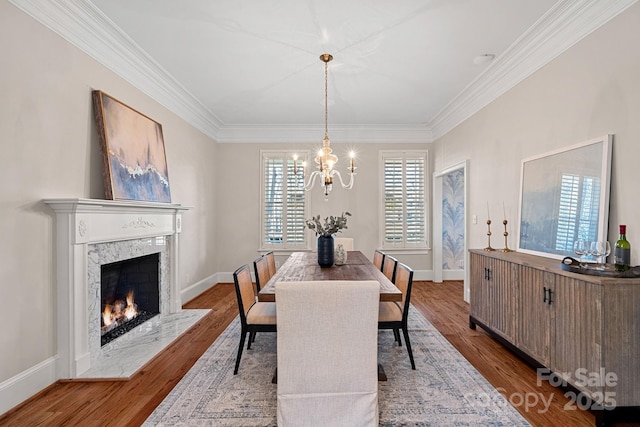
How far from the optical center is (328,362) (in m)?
1.79

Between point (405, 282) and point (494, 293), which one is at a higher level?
point (405, 282)

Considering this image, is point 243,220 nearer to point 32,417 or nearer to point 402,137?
point 402,137

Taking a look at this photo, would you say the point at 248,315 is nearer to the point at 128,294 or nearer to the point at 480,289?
the point at 128,294

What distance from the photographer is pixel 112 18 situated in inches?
107

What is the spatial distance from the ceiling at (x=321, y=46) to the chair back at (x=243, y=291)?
2124 millimetres

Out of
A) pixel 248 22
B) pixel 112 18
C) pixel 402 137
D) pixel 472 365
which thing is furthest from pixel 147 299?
pixel 402 137

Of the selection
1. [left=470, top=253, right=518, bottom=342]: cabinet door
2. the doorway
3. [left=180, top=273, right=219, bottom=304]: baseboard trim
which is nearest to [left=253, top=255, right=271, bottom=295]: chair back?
[left=180, top=273, right=219, bottom=304]: baseboard trim

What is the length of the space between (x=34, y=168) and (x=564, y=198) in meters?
4.10

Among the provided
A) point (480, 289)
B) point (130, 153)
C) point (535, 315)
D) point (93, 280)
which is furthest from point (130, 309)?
point (535, 315)

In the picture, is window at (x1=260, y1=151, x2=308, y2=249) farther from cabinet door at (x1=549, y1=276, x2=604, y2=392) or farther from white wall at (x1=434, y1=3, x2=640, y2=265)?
cabinet door at (x1=549, y1=276, x2=604, y2=392)

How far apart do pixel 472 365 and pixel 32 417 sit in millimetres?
3136

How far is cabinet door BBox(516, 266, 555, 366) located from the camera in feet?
7.79

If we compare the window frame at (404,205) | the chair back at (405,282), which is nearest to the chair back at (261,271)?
the chair back at (405,282)

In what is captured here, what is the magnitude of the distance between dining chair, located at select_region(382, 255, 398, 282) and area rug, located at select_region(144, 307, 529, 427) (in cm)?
67
